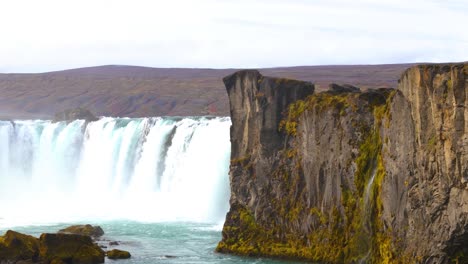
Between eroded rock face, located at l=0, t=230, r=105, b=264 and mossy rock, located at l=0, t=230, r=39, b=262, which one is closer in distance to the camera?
eroded rock face, located at l=0, t=230, r=105, b=264

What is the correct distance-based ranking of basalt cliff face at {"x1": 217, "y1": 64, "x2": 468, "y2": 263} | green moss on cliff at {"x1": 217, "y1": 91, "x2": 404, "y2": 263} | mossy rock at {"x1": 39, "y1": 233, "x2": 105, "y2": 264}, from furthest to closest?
1. mossy rock at {"x1": 39, "y1": 233, "x2": 105, "y2": 264}
2. green moss on cliff at {"x1": 217, "y1": 91, "x2": 404, "y2": 263}
3. basalt cliff face at {"x1": 217, "y1": 64, "x2": 468, "y2": 263}

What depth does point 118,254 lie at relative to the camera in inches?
1774

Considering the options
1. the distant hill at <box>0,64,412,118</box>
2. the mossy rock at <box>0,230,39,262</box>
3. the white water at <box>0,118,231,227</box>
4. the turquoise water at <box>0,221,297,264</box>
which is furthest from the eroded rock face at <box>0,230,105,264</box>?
the distant hill at <box>0,64,412,118</box>

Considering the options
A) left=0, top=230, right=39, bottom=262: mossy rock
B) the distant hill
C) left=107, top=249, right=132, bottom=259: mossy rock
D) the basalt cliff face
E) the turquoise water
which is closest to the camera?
the basalt cliff face

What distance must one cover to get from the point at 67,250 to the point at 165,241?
852 cm

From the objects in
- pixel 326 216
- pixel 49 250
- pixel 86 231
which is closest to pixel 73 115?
pixel 86 231

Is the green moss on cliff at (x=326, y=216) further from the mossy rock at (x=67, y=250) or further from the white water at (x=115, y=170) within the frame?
the white water at (x=115, y=170)

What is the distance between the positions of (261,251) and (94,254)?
7.49 m

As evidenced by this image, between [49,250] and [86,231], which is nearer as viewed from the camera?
[49,250]

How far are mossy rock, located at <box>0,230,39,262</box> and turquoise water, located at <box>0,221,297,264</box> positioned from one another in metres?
3.31

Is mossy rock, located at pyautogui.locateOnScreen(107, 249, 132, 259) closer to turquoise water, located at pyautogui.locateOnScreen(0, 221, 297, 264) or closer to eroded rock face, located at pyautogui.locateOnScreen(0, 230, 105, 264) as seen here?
turquoise water, located at pyautogui.locateOnScreen(0, 221, 297, 264)

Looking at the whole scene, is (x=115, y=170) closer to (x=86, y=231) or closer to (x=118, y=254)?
(x=86, y=231)

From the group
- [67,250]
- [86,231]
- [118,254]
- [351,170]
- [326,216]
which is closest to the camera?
[351,170]

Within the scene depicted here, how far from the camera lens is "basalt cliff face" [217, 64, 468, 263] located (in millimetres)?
34406
